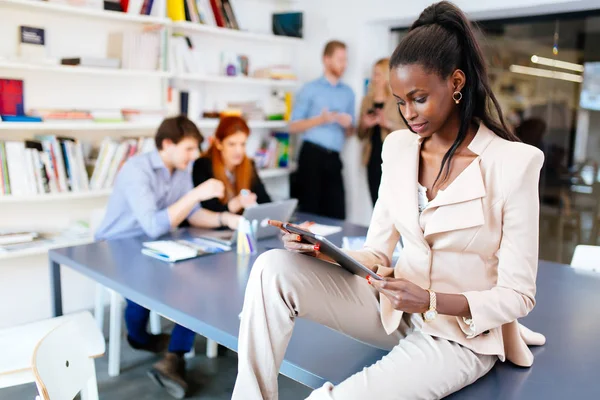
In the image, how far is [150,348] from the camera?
111 inches

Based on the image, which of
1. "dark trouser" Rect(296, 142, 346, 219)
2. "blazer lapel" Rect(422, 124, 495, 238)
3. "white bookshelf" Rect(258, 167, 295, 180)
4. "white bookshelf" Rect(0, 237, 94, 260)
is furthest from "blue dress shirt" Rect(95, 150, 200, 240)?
"dark trouser" Rect(296, 142, 346, 219)

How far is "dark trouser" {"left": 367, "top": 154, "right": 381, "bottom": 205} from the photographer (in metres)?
4.54

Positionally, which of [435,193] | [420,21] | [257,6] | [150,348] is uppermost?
[257,6]

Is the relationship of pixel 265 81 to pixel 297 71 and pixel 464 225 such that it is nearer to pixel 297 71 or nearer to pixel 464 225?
pixel 297 71

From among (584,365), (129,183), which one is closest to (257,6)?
(129,183)

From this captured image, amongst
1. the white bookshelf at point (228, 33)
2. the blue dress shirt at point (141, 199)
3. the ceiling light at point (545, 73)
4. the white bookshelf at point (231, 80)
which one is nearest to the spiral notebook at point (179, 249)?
the blue dress shirt at point (141, 199)

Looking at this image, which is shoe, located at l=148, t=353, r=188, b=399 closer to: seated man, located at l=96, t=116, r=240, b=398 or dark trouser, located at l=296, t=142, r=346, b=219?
seated man, located at l=96, t=116, r=240, b=398

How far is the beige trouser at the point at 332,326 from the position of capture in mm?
1252

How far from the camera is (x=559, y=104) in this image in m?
3.88

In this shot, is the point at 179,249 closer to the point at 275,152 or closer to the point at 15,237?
the point at 15,237

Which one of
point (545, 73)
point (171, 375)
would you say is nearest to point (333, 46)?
point (545, 73)

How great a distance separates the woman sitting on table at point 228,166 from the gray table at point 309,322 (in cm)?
62

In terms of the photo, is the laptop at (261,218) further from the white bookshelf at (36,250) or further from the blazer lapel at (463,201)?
the blazer lapel at (463,201)

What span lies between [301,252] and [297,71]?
389cm
